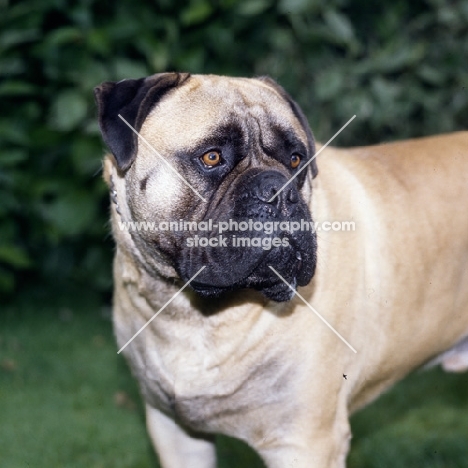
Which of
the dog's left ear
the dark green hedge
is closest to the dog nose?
the dog's left ear

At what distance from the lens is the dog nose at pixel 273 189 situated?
2299 millimetres

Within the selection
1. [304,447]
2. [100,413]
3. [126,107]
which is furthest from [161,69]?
[304,447]

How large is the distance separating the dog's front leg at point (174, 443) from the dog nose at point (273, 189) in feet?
3.34

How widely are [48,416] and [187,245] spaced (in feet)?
6.60

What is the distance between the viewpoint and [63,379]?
14.9 feet

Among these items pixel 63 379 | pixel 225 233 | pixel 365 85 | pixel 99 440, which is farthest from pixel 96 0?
pixel 225 233

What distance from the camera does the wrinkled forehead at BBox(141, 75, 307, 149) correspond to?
95.0 inches

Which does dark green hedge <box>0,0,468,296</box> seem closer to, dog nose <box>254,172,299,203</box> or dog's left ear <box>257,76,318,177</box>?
dog's left ear <box>257,76,318,177</box>

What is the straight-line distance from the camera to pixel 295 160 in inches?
102

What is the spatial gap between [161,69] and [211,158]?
7.51 ft

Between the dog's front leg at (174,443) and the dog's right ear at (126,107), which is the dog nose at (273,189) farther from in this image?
the dog's front leg at (174,443)

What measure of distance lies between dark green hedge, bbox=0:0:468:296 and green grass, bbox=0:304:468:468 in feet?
1.32

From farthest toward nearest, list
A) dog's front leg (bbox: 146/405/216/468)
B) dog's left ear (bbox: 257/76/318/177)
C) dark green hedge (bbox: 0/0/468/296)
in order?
dark green hedge (bbox: 0/0/468/296) → dog's front leg (bbox: 146/405/216/468) → dog's left ear (bbox: 257/76/318/177)

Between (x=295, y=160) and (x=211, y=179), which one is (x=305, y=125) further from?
(x=211, y=179)
